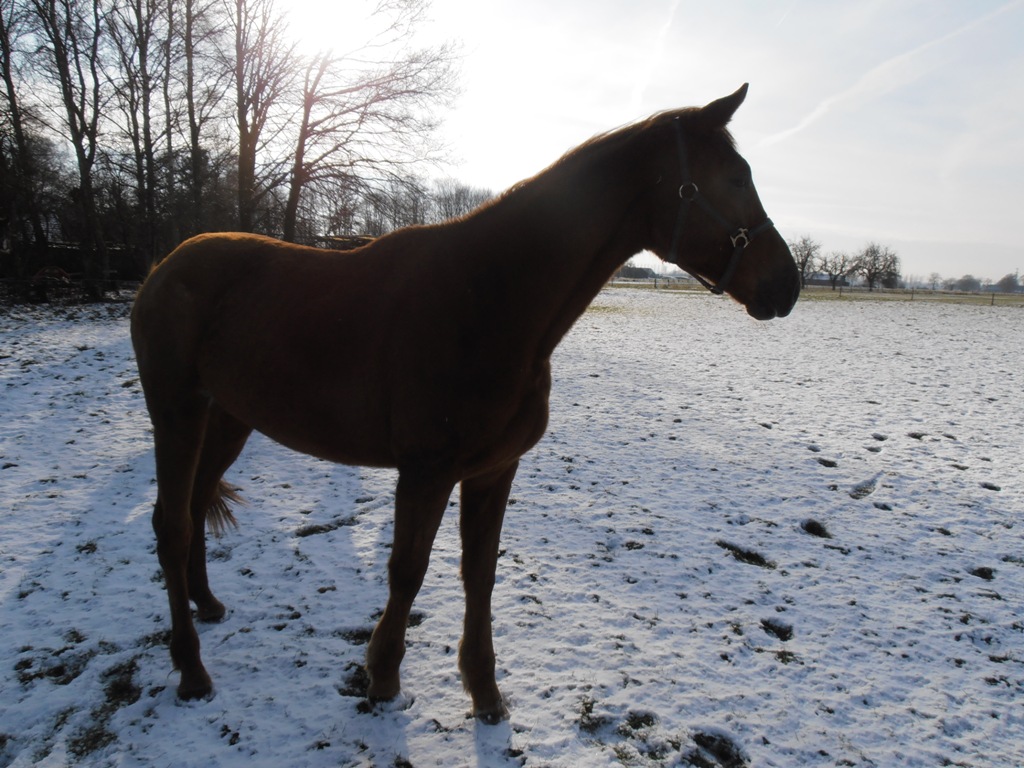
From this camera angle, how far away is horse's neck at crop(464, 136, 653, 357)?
2.06 metres

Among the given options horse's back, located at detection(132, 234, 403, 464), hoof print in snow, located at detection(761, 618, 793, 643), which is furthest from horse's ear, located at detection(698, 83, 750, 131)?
hoof print in snow, located at detection(761, 618, 793, 643)

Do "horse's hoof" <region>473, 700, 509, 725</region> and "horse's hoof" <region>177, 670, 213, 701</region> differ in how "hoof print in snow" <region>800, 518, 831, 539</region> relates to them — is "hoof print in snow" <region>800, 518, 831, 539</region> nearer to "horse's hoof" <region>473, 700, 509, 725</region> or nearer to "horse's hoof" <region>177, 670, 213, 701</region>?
"horse's hoof" <region>473, 700, 509, 725</region>

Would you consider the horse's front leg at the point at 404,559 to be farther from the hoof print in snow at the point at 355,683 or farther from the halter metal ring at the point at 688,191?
the halter metal ring at the point at 688,191

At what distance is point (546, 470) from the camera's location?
5.56 metres

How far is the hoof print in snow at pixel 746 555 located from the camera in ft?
12.6

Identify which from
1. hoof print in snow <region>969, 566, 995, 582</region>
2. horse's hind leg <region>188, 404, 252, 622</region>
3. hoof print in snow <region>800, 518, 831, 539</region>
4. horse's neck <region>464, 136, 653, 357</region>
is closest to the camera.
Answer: horse's neck <region>464, 136, 653, 357</region>

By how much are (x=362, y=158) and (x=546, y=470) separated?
11971mm

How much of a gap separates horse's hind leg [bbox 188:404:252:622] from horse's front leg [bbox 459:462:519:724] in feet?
4.69

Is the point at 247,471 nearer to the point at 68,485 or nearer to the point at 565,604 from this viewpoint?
the point at 68,485

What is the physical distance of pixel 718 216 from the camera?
200cm

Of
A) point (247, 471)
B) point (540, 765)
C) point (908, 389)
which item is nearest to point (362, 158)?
point (247, 471)

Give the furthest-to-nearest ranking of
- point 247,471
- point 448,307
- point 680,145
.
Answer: point 247,471, point 448,307, point 680,145

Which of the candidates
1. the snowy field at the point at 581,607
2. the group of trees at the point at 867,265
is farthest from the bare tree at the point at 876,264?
the snowy field at the point at 581,607

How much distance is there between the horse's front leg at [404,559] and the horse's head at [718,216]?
1.33 m
